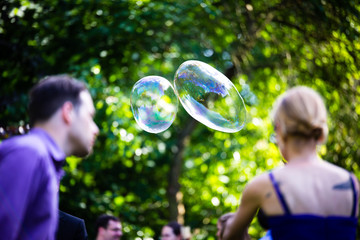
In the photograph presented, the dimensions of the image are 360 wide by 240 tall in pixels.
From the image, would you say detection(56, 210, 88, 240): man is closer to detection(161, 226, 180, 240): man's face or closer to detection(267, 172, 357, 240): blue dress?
detection(267, 172, 357, 240): blue dress

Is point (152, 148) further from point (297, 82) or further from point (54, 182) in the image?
point (54, 182)

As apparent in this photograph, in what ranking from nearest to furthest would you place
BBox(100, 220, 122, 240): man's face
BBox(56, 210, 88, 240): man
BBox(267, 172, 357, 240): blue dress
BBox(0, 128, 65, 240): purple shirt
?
BBox(0, 128, 65, 240): purple shirt, BBox(267, 172, 357, 240): blue dress, BBox(56, 210, 88, 240): man, BBox(100, 220, 122, 240): man's face

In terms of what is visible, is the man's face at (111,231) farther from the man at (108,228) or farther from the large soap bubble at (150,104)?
the large soap bubble at (150,104)

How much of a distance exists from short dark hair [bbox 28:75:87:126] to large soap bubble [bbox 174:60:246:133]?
195 centimetres

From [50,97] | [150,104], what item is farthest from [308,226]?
[150,104]

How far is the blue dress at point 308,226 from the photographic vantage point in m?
1.77

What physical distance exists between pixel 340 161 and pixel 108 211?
4.00m

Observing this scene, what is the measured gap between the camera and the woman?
1.79m

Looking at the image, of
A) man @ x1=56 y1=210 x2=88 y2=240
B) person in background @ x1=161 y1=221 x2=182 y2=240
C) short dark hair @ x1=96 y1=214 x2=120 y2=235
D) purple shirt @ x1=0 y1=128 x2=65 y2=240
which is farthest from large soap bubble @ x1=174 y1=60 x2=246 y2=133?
person in background @ x1=161 y1=221 x2=182 y2=240

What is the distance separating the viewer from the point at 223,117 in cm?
389

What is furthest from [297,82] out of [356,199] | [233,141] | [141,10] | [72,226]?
[356,199]

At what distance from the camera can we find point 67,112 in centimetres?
191

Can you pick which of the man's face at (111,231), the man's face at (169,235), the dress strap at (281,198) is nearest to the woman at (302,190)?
the dress strap at (281,198)

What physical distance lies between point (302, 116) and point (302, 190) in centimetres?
28
